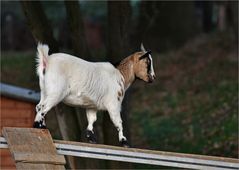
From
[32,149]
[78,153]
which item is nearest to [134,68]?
[78,153]

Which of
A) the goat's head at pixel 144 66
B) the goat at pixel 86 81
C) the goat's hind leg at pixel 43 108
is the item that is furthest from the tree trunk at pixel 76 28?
the goat's hind leg at pixel 43 108

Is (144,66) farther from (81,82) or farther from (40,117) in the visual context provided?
(40,117)

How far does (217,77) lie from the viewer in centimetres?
2042

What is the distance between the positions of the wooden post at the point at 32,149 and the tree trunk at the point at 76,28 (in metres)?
4.10

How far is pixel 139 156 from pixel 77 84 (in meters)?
0.96

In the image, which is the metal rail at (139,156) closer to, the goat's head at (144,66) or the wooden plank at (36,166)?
the wooden plank at (36,166)

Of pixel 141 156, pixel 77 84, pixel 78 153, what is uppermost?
pixel 77 84

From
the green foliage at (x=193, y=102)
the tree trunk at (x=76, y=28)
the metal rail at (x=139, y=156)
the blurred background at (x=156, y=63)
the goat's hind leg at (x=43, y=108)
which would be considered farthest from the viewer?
the green foliage at (x=193, y=102)

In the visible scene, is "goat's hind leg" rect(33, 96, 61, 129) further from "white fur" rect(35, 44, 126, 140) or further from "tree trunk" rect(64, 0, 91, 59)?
"tree trunk" rect(64, 0, 91, 59)

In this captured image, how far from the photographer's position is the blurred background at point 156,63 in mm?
11508

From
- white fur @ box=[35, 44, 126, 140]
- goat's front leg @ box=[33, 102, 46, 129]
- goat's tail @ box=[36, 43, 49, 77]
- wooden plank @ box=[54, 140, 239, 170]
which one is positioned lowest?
Answer: wooden plank @ box=[54, 140, 239, 170]

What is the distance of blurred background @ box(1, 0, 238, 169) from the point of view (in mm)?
11508

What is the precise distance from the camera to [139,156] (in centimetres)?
760

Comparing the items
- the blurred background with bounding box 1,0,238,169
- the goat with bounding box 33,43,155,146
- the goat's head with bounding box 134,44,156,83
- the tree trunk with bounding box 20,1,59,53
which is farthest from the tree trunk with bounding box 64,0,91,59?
the goat's head with bounding box 134,44,156,83
